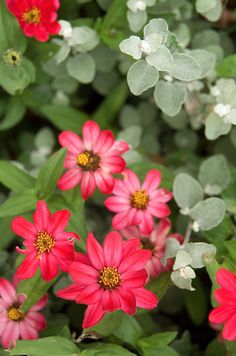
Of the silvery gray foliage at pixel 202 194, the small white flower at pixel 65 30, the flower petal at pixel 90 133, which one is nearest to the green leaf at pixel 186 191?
the silvery gray foliage at pixel 202 194

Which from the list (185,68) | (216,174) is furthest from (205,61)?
(216,174)

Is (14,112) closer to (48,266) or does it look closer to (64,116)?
(64,116)

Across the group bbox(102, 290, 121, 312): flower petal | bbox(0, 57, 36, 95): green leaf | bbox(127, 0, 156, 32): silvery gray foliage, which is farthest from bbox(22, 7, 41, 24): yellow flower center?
bbox(102, 290, 121, 312): flower petal

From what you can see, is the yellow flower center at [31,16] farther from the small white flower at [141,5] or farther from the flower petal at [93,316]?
the flower petal at [93,316]

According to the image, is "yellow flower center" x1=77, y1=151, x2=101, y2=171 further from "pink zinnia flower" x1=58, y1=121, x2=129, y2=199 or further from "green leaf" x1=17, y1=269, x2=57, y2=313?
"green leaf" x1=17, y1=269, x2=57, y2=313

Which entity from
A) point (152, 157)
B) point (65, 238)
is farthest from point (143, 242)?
point (152, 157)

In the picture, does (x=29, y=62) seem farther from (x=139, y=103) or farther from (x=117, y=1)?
(x=139, y=103)

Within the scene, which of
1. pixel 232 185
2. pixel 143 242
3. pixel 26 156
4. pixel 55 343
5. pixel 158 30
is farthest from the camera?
pixel 26 156
